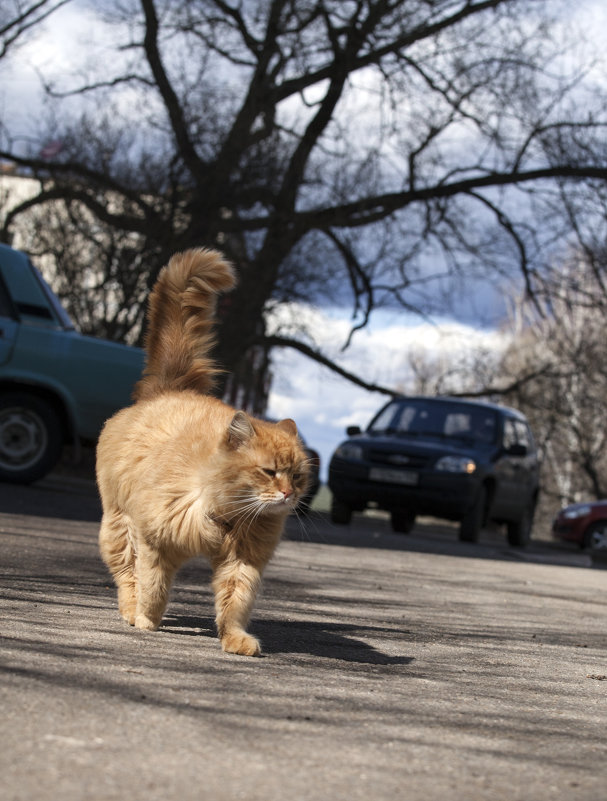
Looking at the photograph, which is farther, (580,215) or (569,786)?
(580,215)

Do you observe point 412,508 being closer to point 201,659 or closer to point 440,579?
point 440,579

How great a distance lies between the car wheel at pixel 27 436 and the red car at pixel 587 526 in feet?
37.8

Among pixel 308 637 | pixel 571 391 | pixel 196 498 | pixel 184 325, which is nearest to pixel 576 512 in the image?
pixel 571 391

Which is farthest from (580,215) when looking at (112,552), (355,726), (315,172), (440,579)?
(355,726)

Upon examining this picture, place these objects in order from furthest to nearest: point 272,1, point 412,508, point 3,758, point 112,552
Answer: point 272,1, point 412,508, point 112,552, point 3,758

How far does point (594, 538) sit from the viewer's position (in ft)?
69.1

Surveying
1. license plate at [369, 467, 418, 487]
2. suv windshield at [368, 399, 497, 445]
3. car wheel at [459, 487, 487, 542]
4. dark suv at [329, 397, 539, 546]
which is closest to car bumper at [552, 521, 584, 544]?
dark suv at [329, 397, 539, 546]

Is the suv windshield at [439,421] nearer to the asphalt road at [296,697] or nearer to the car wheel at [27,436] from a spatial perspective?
the car wheel at [27,436]

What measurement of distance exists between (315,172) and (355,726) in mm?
18700

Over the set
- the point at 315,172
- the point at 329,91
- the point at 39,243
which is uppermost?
the point at 329,91

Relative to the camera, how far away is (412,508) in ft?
52.0

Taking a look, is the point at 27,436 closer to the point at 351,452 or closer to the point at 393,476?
the point at 351,452

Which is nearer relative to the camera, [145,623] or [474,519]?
[145,623]

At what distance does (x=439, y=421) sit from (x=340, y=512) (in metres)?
1.96
